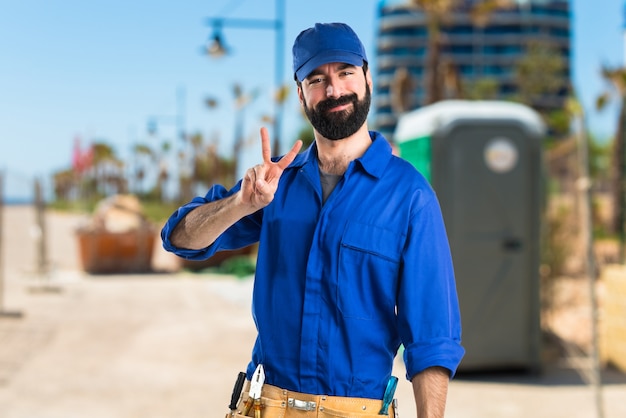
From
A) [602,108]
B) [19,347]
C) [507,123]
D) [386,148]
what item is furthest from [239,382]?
[602,108]

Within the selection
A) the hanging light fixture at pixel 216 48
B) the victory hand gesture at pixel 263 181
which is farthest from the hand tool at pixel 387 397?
the hanging light fixture at pixel 216 48

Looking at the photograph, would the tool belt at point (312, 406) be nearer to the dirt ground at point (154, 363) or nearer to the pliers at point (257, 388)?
the pliers at point (257, 388)

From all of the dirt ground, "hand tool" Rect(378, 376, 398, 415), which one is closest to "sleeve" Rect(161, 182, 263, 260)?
"hand tool" Rect(378, 376, 398, 415)

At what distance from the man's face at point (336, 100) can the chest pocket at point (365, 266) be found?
254 mm

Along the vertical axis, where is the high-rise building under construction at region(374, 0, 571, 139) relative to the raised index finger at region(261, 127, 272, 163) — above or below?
above

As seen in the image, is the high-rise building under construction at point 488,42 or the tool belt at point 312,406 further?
the high-rise building under construction at point 488,42

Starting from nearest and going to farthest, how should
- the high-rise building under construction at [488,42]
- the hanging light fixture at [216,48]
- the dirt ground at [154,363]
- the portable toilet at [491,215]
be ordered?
1. the dirt ground at [154,363]
2. the portable toilet at [491,215]
3. the hanging light fixture at [216,48]
4. the high-rise building under construction at [488,42]

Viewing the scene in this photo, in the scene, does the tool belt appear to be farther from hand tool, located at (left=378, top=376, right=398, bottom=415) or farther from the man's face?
the man's face

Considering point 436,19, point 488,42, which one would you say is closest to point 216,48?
point 436,19

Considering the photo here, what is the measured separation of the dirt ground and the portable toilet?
0.47m

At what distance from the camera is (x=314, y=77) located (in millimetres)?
2025

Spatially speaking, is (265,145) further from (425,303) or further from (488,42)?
(488,42)

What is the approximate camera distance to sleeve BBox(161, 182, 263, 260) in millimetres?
2141

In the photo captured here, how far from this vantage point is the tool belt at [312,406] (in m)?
1.94
